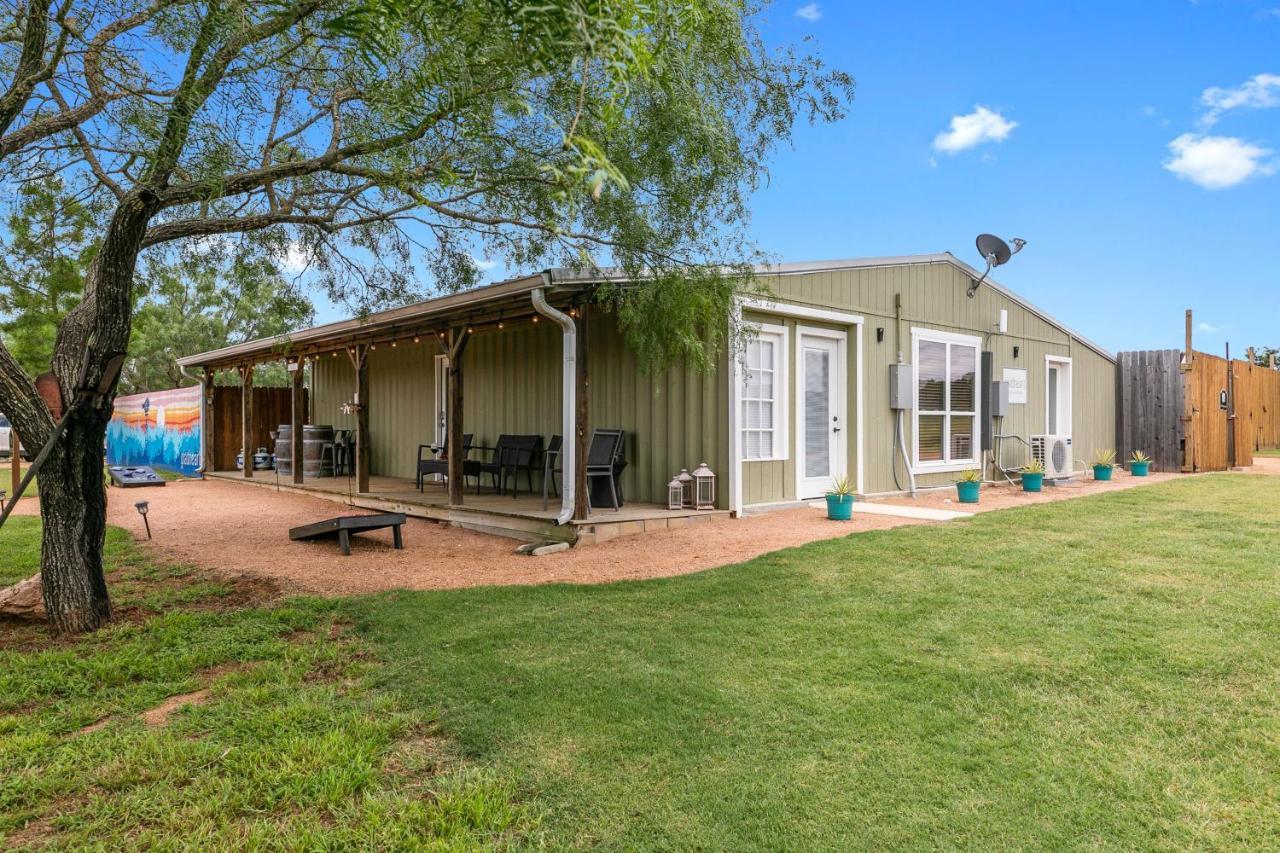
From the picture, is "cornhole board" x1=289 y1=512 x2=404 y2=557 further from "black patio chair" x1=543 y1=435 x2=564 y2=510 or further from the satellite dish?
the satellite dish

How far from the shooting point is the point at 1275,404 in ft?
57.6

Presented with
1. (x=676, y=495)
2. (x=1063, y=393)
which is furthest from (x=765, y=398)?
(x=1063, y=393)

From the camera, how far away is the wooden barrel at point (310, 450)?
38.2 feet

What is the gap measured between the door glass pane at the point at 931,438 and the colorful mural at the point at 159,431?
13.4 m

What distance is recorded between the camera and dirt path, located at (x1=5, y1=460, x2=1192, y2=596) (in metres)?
5.28

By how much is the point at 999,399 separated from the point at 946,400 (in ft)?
3.62

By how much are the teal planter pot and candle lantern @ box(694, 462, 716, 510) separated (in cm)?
116

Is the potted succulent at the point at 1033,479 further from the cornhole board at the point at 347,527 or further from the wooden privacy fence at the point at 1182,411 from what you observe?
the cornhole board at the point at 347,527

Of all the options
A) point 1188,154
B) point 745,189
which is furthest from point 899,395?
point 1188,154

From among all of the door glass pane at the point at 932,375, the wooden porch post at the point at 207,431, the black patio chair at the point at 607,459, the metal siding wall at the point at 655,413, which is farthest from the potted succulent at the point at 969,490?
the wooden porch post at the point at 207,431

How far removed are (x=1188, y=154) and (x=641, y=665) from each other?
59.2 feet

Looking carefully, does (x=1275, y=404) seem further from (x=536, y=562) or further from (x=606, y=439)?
(x=536, y=562)

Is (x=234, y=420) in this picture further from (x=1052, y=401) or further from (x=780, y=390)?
(x=1052, y=401)

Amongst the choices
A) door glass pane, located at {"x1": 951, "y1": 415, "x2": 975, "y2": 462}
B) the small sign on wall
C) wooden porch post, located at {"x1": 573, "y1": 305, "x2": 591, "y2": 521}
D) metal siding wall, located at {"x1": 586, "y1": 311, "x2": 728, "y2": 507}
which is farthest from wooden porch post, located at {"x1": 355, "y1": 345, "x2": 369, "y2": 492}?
the small sign on wall
